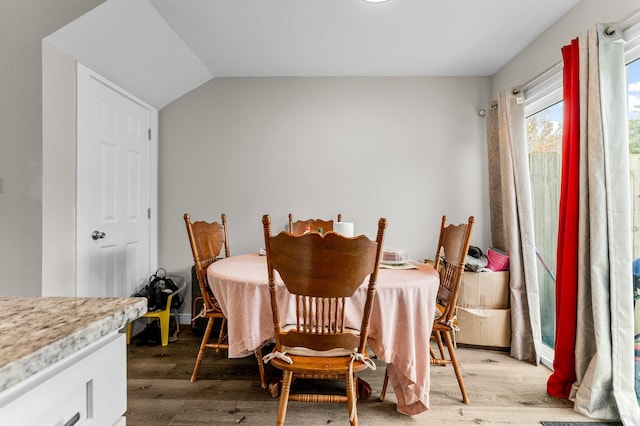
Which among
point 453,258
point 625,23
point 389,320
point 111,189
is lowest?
point 389,320

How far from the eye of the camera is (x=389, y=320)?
1628 mm

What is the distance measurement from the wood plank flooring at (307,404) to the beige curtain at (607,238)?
21 centimetres

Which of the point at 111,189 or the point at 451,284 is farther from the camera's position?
the point at 111,189

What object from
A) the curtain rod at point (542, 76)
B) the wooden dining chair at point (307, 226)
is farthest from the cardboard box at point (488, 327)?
the curtain rod at point (542, 76)

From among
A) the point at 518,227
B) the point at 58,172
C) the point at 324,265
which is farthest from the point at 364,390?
the point at 58,172

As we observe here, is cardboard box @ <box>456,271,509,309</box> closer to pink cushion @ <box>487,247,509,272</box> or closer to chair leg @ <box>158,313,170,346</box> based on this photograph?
pink cushion @ <box>487,247,509,272</box>

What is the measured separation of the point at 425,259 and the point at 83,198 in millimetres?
2867

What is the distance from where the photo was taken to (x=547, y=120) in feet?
8.67

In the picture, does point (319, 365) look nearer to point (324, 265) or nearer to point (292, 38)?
point (324, 265)

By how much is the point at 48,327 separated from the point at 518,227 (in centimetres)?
288

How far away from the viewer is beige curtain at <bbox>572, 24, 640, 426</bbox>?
69.0 inches

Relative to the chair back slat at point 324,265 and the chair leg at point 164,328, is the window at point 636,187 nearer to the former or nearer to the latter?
the chair back slat at point 324,265

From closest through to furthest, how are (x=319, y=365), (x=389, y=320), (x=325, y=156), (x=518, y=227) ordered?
(x=319, y=365) < (x=389, y=320) < (x=518, y=227) < (x=325, y=156)

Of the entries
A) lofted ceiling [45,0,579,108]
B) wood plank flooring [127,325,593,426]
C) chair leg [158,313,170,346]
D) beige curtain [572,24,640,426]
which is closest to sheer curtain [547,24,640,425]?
beige curtain [572,24,640,426]
